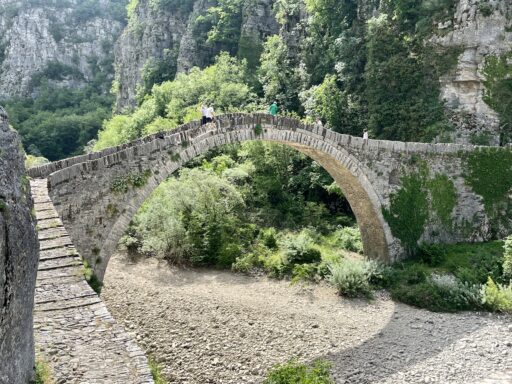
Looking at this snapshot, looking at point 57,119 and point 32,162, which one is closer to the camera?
point 32,162

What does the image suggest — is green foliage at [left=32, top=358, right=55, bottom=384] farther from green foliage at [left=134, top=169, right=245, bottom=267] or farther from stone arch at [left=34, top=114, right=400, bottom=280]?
green foliage at [left=134, top=169, right=245, bottom=267]

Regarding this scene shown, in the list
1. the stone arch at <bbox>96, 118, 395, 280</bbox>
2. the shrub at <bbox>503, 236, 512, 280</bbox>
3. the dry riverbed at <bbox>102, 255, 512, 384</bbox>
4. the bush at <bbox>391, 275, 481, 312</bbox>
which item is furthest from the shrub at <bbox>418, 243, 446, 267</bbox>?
the dry riverbed at <bbox>102, 255, 512, 384</bbox>

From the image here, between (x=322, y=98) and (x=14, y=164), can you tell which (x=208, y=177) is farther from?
(x=14, y=164)

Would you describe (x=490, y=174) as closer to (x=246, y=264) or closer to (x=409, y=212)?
(x=409, y=212)

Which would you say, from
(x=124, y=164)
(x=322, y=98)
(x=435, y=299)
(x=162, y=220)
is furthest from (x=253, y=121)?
(x=322, y=98)

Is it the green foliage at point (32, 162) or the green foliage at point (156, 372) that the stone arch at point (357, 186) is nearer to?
the green foliage at point (32, 162)

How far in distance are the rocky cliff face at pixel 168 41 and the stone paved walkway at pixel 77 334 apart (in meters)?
35.4

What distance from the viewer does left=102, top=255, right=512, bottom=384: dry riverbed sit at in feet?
33.4

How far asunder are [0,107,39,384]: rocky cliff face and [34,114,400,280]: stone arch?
6.72 meters

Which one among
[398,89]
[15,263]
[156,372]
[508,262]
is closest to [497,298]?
[508,262]

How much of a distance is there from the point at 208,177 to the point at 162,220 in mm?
2802

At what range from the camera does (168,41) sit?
45156 mm

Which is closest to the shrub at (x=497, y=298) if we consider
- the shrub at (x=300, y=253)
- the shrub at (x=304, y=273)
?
the shrub at (x=304, y=273)

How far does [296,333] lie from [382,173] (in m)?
7.59
